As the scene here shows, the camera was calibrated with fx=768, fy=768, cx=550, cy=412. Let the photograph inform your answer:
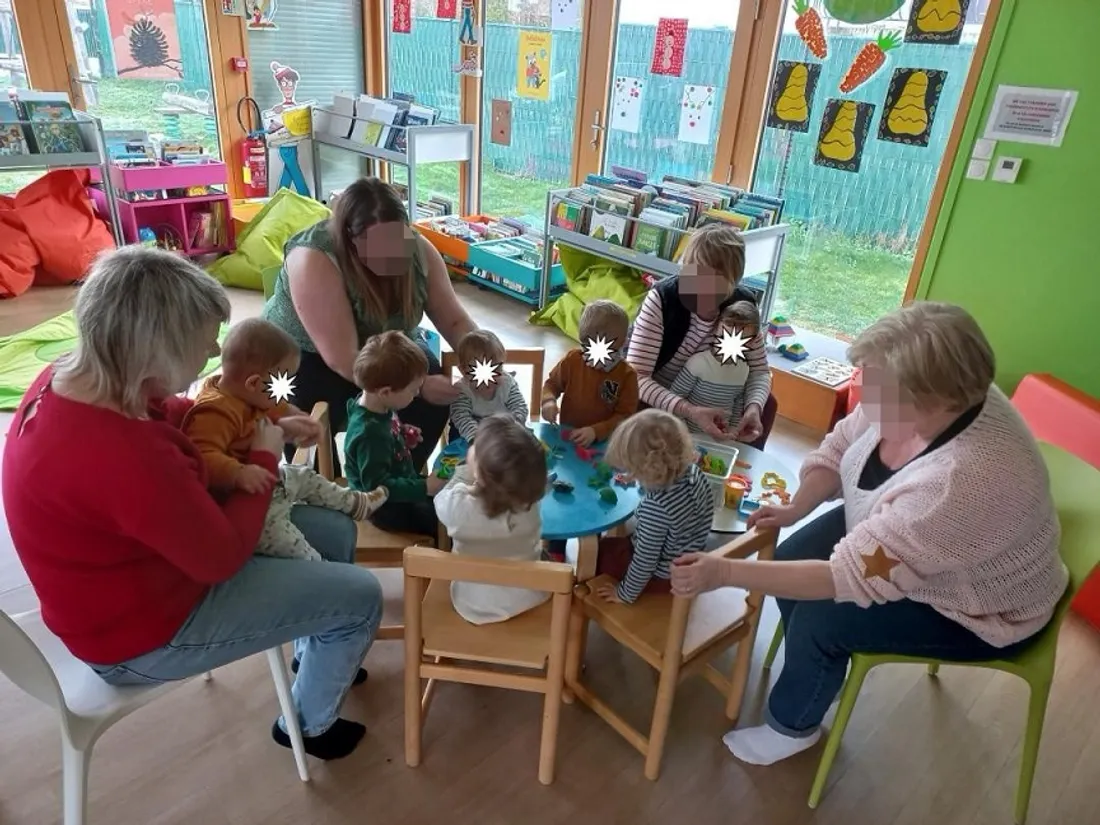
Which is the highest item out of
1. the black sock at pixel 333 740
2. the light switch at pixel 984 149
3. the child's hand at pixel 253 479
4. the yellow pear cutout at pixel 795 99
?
the yellow pear cutout at pixel 795 99

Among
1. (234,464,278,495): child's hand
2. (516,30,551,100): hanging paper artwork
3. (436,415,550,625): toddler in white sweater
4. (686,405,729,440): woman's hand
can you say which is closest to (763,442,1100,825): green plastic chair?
(436,415,550,625): toddler in white sweater

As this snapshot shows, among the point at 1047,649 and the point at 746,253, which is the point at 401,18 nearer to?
the point at 746,253

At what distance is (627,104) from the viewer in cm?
453

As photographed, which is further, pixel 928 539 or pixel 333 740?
pixel 333 740

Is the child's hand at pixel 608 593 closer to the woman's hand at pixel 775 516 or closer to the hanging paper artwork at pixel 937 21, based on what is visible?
the woman's hand at pixel 775 516

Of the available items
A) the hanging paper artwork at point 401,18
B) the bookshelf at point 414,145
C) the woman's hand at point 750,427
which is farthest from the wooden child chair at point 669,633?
the hanging paper artwork at point 401,18

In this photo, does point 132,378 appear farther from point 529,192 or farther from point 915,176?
point 529,192

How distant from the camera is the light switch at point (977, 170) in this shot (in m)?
3.16

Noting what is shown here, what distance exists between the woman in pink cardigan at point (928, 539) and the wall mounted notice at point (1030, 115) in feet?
6.67

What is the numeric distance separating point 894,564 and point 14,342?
13.1 ft

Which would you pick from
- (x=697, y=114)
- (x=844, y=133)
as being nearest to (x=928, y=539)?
(x=844, y=133)

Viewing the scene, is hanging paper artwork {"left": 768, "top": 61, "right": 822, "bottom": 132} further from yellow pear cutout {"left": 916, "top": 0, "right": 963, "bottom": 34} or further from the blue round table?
the blue round table

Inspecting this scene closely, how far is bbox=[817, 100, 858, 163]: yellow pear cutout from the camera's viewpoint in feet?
11.7

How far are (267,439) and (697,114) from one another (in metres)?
3.37
